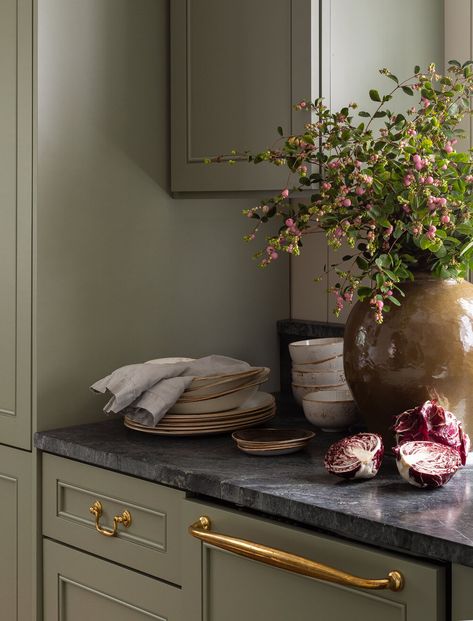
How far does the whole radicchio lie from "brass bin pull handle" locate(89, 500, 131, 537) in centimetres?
59

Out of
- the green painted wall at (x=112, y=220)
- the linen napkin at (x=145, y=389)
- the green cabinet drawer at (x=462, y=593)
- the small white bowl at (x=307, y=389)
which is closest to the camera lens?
the green cabinet drawer at (x=462, y=593)

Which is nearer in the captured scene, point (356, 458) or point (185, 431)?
point (356, 458)

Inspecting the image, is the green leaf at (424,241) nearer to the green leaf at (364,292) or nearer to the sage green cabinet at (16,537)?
the green leaf at (364,292)

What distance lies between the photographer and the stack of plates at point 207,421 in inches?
79.1

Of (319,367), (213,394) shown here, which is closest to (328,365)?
(319,367)

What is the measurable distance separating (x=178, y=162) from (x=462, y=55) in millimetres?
750

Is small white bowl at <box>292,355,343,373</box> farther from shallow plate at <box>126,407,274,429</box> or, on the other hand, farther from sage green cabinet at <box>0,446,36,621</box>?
sage green cabinet at <box>0,446,36,621</box>

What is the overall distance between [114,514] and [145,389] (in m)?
0.27

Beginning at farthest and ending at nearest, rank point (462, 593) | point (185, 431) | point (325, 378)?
point (325, 378) → point (185, 431) → point (462, 593)

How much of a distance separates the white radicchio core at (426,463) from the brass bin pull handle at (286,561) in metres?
0.21

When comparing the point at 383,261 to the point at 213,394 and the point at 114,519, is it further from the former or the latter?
the point at 114,519

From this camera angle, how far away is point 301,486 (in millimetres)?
1642

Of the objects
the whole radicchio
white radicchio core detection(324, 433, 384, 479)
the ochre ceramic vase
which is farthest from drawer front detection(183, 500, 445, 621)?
the ochre ceramic vase

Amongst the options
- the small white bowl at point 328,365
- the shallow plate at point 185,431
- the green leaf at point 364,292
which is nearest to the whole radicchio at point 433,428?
the green leaf at point 364,292
